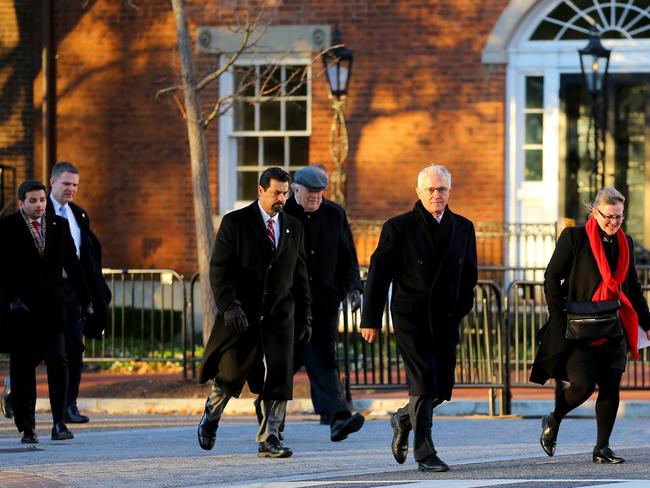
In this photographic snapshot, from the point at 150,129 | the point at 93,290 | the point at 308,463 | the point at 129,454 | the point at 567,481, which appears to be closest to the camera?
the point at 567,481

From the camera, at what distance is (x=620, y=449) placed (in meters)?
10.9

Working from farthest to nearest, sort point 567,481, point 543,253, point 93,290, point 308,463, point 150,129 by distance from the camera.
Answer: point 150,129, point 543,253, point 93,290, point 308,463, point 567,481

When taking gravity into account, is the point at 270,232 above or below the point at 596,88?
below

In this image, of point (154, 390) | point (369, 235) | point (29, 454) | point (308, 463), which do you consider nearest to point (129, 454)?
point (29, 454)

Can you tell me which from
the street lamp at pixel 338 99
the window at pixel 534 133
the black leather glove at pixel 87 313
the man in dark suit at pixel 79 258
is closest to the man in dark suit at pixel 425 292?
the black leather glove at pixel 87 313

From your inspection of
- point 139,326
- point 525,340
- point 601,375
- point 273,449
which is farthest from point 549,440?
point 139,326

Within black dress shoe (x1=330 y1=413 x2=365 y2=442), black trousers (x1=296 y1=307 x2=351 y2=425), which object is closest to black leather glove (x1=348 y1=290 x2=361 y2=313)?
black trousers (x1=296 y1=307 x2=351 y2=425)

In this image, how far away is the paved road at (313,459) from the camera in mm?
9094

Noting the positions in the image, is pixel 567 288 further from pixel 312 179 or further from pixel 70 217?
pixel 70 217

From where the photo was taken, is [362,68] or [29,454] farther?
[362,68]

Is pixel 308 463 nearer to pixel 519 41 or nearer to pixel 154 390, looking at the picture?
pixel 154 390

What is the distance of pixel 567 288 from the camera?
10.1 metres

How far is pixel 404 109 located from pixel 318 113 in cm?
122

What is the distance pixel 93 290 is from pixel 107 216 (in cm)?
1042
